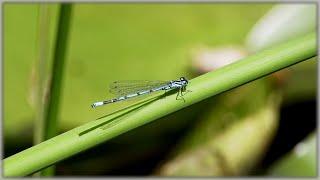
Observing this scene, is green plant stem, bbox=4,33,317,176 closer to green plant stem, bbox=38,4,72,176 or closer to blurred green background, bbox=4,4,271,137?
green plant stem, bbox=38,4,72,176

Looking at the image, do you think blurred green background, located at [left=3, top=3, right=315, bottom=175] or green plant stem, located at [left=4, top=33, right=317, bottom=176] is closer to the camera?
green plant stem, located at [left=4, top=33, right=317, bottom=176]

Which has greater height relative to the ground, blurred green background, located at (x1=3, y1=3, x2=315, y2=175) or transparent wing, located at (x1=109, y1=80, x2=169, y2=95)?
blurred green background, located at (x1=3, y1=3, x2=315, y2=175)

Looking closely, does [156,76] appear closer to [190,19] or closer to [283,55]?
[190,19]

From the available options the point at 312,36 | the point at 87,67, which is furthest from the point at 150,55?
the point at 312,36

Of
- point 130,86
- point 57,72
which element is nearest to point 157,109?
point 57,72

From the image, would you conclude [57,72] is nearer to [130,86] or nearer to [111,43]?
[130,86]

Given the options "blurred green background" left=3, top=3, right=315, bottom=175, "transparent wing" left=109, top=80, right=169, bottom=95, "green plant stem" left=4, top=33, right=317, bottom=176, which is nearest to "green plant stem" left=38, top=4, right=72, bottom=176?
"green plant stem" left=4, top=33, right=317, bottom=176

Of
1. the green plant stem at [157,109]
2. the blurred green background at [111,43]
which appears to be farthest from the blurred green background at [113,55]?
the green plant stem at [157,109]
